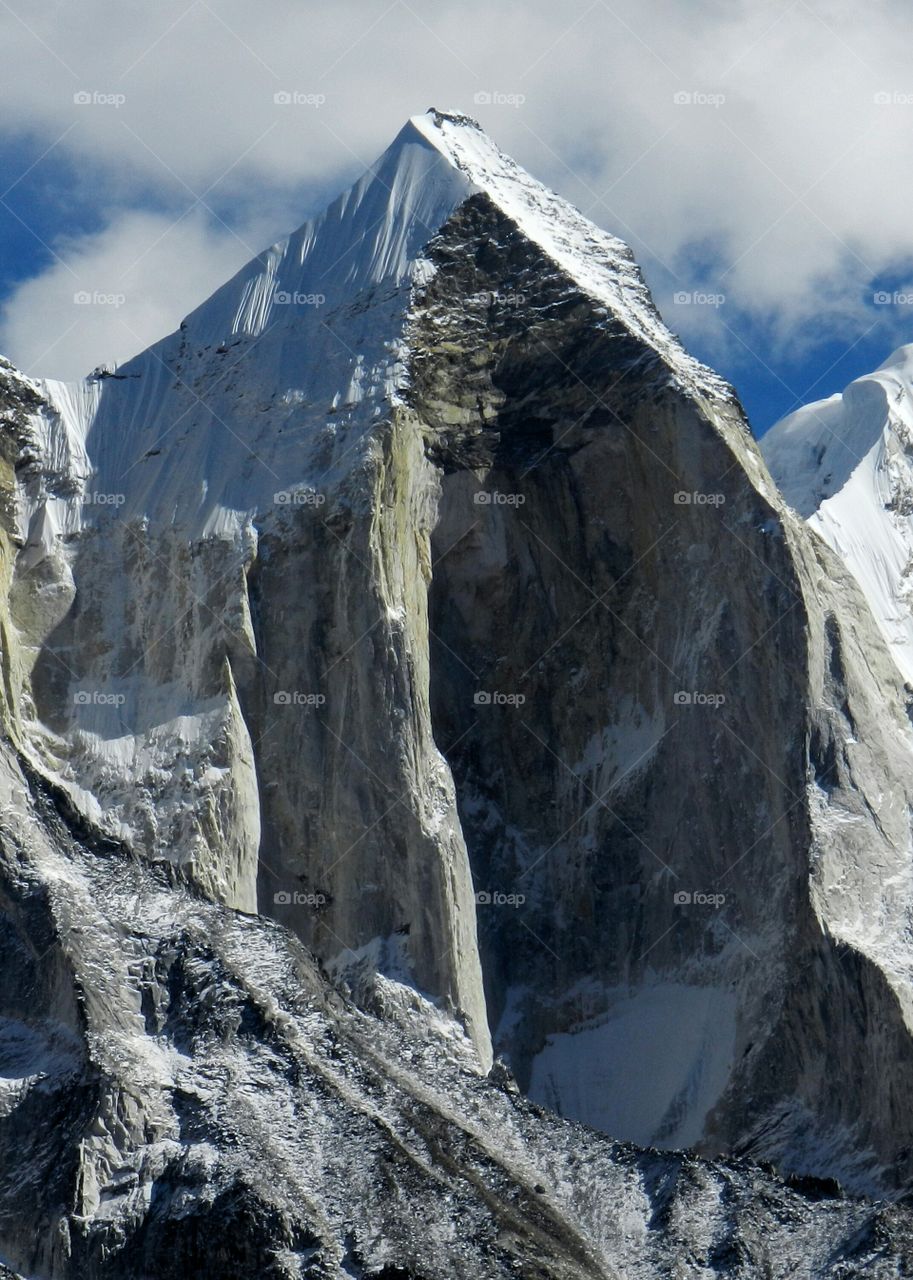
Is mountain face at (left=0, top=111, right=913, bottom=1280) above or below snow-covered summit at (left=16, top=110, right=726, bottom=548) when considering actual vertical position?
below

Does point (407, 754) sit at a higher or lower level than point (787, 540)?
lower

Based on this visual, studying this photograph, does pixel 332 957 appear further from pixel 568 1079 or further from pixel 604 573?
pixel 604 573

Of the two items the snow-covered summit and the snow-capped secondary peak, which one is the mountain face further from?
the snow-capped secondary peak

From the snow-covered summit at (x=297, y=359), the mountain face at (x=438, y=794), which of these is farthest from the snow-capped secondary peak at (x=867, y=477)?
the snow-covered summit at (x=297, y=359)

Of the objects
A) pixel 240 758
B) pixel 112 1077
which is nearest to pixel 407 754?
pixel 240 758

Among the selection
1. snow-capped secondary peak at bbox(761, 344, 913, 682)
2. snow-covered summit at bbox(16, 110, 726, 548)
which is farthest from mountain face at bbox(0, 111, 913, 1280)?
snow-capped secondary peak at bbox(761, 344, 913, 682)

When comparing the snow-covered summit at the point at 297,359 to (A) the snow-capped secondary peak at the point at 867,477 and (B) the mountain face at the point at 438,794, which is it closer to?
(B) the mountain face at the point at 438,794
